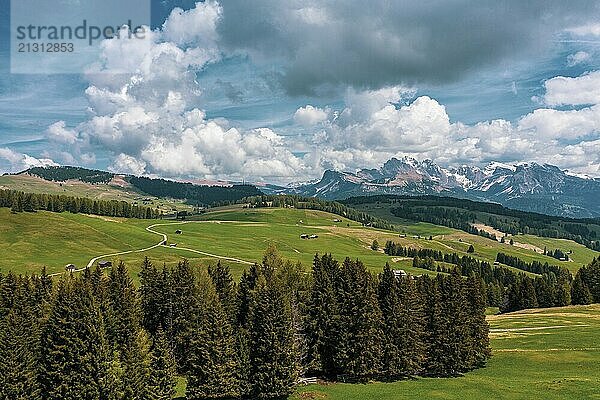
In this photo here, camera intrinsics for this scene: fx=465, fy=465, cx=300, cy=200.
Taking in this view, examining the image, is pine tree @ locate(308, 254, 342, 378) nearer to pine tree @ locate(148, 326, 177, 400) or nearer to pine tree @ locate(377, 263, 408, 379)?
pine tree @ locate(377, 263, 408, 379)

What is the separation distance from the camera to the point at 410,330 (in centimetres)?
7644

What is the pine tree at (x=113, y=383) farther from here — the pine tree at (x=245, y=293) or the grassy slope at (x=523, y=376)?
the pine tree at (x=245, y=293)

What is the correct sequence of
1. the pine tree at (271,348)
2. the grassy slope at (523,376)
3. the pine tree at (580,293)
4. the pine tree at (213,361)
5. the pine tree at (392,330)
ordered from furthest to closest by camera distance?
the pine tree at (580,293) → the pine tree at (392,330) → the pine tree at (271,348) → the grassy slope at (523,376) → the pine tree at (213,361)

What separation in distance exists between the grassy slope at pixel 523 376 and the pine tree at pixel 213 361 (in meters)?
11.0

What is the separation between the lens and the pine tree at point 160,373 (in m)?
56.5

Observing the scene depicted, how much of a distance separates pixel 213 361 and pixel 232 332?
5482mm

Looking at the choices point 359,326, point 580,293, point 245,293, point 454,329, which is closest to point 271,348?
point 359,326

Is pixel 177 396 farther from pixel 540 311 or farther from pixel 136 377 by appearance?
pixel 540 311

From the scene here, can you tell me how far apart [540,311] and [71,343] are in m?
142

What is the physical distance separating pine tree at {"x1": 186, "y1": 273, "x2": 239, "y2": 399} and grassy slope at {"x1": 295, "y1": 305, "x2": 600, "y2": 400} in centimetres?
1102

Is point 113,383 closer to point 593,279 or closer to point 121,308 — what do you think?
point 121,308

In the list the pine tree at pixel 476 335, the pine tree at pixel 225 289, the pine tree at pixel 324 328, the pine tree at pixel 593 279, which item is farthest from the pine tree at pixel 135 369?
the pine tree at pixel 593 279

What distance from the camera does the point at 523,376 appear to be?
238ft

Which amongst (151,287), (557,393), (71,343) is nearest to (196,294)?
(151,287)
